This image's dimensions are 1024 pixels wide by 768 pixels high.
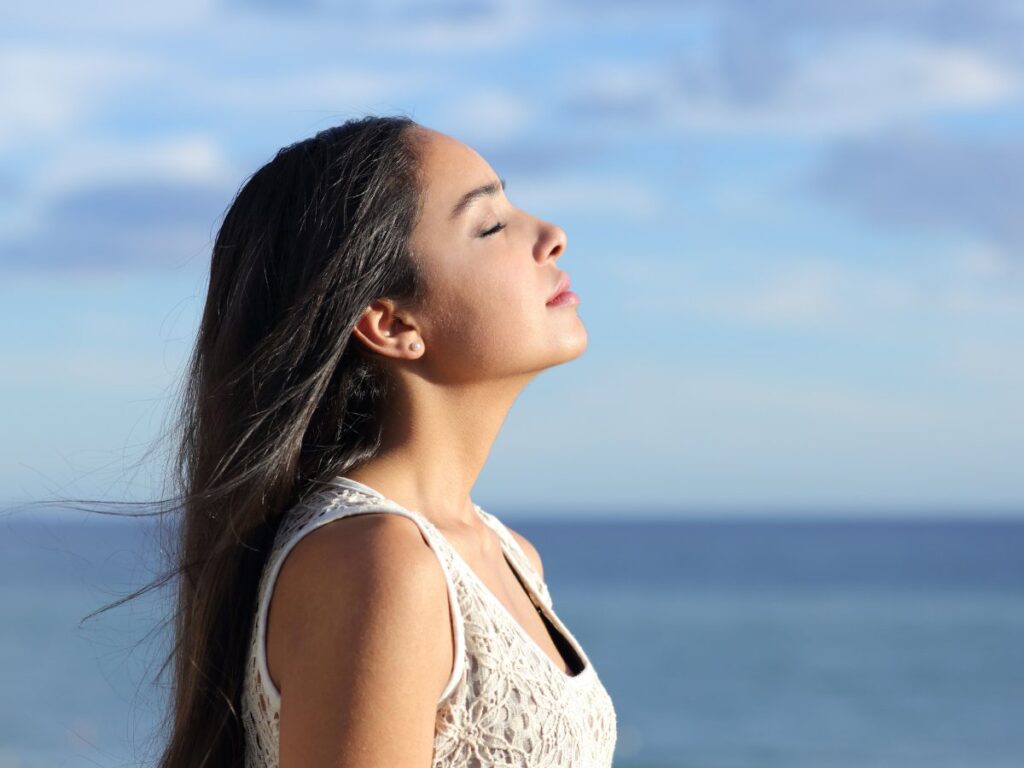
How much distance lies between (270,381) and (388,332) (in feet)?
0.79

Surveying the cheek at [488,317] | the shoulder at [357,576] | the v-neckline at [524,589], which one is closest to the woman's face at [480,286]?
the cheek at [488,317]

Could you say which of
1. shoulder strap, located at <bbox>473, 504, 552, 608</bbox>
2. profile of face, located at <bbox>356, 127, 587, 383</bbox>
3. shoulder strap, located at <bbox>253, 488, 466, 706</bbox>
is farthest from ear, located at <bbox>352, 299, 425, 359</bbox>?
shoulder strap, located at <bbox>473, 504, 552, 608</bbox>

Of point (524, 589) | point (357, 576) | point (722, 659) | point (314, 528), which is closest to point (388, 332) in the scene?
point (314, 528)

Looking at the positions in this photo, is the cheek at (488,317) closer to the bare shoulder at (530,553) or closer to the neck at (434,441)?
the neck at (434,441)

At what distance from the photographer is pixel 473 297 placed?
94.7 inches

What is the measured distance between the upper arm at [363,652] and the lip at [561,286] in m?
0.66

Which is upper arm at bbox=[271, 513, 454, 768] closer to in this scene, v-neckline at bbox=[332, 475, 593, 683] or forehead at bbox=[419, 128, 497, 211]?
v-neckline at bbox=[332, 475, 593, 683]

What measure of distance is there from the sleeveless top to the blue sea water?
1.83 feet

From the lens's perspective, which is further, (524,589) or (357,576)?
(524,589)

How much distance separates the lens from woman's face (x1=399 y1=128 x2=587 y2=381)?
2.40 m

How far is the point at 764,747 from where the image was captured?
21.5 m

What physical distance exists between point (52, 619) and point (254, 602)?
120 feet

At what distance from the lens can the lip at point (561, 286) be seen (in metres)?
2.52

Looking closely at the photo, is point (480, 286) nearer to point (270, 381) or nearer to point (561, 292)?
point (561, 292)
